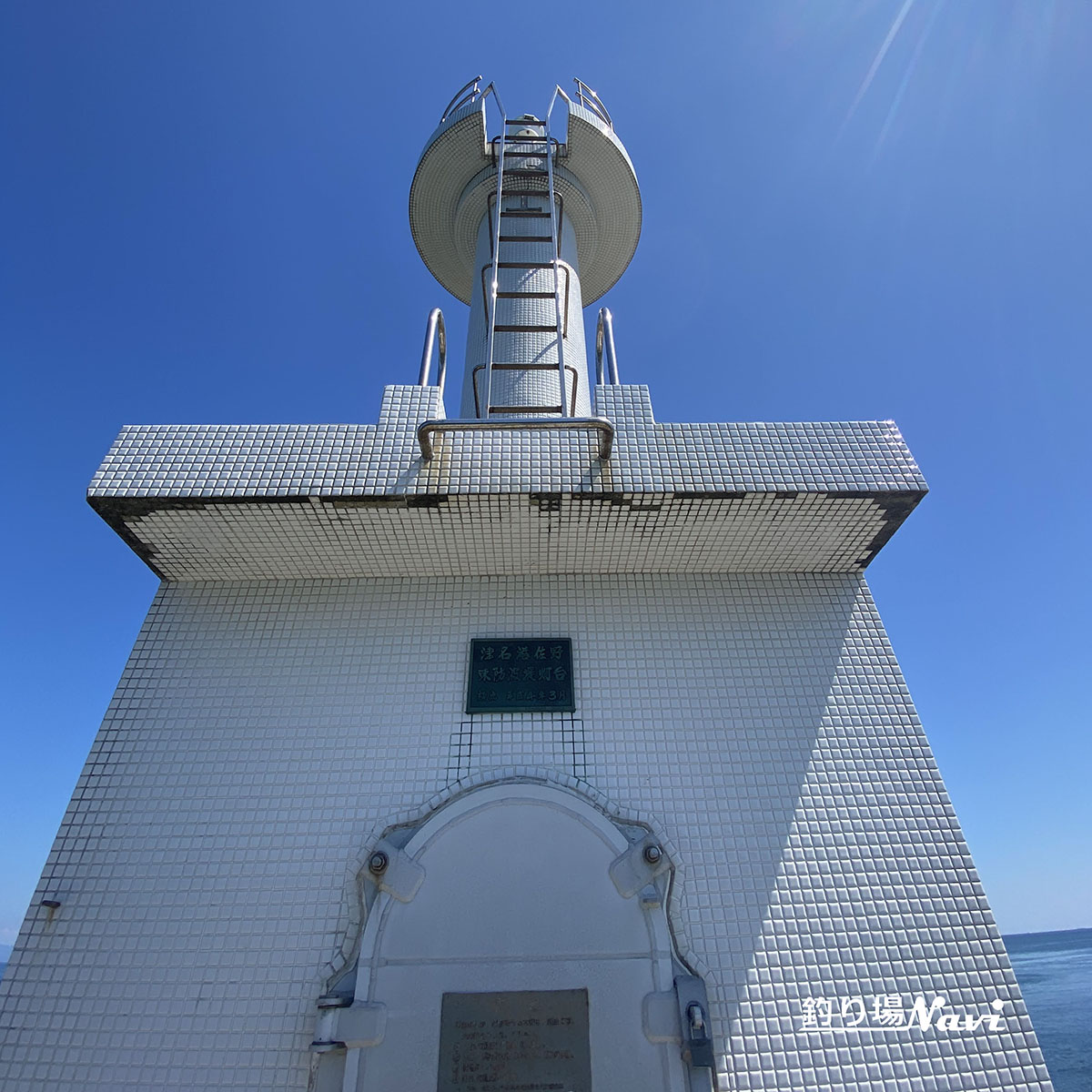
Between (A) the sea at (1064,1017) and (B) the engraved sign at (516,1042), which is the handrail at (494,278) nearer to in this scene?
(B) the engraved sign at (516,1042)

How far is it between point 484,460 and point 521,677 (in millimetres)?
1638

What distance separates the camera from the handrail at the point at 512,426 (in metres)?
4.04

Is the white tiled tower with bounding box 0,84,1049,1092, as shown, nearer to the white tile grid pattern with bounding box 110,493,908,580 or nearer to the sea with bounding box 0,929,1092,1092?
the white tile grid pattern with bounding box 110,493,908,580

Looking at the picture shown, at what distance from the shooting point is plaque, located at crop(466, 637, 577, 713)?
13.6ft

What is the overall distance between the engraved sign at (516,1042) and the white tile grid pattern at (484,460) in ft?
10.2

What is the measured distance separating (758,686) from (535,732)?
1.75 meters

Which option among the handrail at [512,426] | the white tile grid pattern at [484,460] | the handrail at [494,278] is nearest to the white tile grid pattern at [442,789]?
the white tile grid pattern at [484,460]

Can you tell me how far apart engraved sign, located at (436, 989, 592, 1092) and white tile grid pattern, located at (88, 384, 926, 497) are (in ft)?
10.2

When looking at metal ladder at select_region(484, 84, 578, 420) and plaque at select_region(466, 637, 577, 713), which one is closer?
plaque at select_region(466, 637, 577, 713)

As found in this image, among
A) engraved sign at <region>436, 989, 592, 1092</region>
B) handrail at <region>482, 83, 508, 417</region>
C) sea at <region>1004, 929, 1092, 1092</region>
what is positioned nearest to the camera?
engraved sign at <region>436, 989, 592, 1092</region>

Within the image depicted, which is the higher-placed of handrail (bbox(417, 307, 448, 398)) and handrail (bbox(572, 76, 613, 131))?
handrail (bbox(572, 76, 613, 131))

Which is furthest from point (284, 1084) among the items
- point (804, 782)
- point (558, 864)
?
point (804, 782)

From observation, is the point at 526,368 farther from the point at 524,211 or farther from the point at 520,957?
the point at 520,957

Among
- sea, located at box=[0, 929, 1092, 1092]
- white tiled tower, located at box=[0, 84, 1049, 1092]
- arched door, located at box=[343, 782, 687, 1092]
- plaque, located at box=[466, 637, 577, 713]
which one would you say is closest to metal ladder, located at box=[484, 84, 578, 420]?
white tiled tower, located at box=[0, 84, 1049, 1092]
